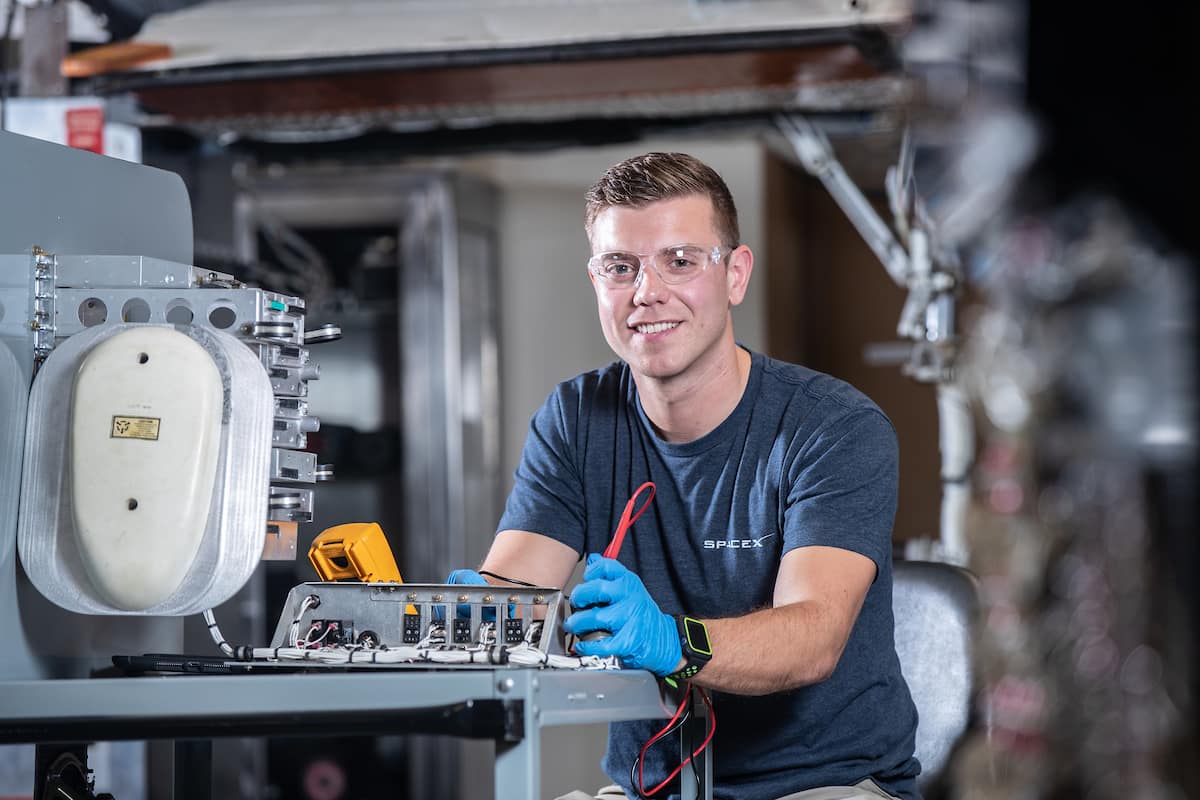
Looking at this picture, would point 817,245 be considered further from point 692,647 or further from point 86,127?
point 692,647

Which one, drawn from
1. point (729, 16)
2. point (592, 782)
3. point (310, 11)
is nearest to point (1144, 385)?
point (729, 16)

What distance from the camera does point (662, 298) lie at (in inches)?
A: 70.0

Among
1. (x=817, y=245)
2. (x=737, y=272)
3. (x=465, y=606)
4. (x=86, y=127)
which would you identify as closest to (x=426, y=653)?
(x=465, y=606)

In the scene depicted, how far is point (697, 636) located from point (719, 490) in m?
0.49

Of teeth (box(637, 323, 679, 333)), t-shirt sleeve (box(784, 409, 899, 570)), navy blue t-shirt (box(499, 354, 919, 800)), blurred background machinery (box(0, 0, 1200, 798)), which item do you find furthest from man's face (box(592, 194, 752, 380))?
blurred background machinery (box(0, 0, 1200, 798))

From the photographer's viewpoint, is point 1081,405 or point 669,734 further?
point 669,734

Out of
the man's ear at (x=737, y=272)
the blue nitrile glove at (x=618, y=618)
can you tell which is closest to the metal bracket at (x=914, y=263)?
the man's ear at (x=737, y=272)

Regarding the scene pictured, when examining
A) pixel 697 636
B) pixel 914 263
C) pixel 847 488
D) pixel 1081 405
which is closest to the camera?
pixel 1081 405

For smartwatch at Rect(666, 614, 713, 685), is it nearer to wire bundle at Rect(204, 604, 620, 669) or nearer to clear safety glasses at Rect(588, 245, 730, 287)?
wire bundle at Rect(204, 604, 620, 669)

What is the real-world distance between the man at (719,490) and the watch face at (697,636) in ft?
0.74

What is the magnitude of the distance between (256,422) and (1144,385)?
890 millimetres

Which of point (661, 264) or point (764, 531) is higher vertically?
point (661, 264)

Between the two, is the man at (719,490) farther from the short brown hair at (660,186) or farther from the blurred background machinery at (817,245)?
the blurred background machinery at (817,245)

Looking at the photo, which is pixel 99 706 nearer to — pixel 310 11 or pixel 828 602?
pixel 828 602
